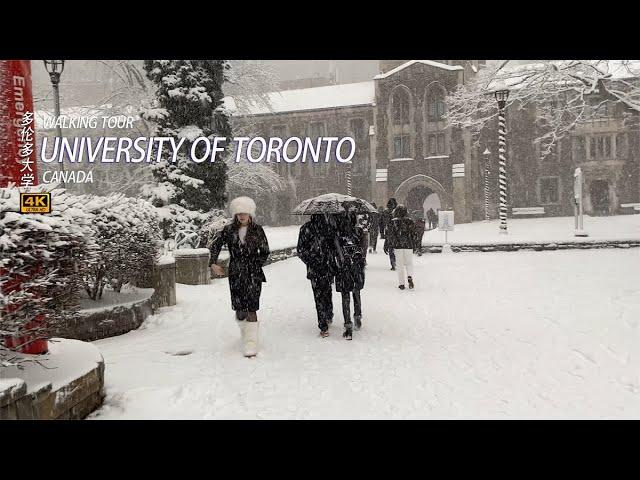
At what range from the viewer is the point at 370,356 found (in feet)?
19.0

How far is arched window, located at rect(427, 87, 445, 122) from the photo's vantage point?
1422 inches

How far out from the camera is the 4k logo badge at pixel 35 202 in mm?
3881

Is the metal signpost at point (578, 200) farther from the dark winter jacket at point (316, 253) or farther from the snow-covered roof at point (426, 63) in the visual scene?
the snow-covered roof at point (426, 63)

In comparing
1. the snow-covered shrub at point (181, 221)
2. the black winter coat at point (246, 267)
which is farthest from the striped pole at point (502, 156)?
the black winter coat at point (246, 267)

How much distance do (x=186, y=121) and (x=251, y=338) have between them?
10.1m

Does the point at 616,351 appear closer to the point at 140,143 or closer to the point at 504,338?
the point at 504,338

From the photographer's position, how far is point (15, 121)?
4500 mm

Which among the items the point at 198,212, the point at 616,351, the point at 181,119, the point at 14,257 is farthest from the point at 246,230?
the point at 181,119

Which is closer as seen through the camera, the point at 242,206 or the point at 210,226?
the point at 242,206

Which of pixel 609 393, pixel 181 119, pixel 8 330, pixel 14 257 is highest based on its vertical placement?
pixel 181 119

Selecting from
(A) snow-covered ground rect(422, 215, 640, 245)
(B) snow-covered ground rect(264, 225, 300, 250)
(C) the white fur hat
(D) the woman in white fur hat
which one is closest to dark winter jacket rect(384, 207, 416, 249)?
(D) the woman in white fur hat

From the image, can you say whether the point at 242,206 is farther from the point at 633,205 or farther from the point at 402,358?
the point at 633,205

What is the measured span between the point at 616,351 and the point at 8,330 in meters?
6.16

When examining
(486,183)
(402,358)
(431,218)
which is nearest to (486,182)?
(486,183)
